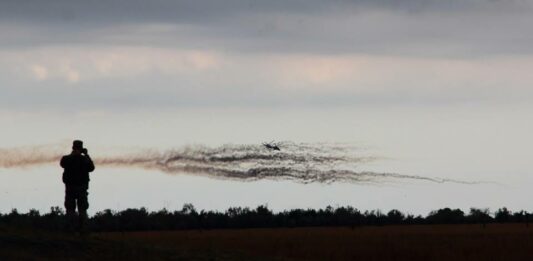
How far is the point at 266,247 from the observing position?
41.5 metres

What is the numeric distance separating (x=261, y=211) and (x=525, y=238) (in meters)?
30.6

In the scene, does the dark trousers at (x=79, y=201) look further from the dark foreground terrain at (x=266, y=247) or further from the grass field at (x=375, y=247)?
the grass field at (x=375, y=247)

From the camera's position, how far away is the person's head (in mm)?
31688

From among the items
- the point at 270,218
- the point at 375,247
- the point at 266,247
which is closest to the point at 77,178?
the point at 266,247

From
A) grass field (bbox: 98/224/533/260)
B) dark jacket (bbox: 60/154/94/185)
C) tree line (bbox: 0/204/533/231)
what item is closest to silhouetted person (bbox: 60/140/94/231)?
dark jacket (bbox: 60/154/94/185)

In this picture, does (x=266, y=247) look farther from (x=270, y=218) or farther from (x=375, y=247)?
(x=270, y=218)

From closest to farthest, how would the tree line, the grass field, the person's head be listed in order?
the person's head, the grass field, the tree line

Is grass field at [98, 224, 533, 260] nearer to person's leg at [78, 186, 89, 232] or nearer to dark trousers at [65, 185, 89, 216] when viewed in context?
person's leg at [78, 186, 89, 232]

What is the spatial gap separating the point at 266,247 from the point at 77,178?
1033 centimetres

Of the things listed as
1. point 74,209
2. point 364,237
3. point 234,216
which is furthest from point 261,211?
point 74,209

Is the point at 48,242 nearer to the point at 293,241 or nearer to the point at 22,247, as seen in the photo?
the point at 22,247

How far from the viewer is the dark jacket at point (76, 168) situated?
31.9 meters

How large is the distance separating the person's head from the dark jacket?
112 millimetres

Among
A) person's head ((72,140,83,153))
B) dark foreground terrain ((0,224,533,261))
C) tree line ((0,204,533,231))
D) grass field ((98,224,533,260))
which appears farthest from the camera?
tree line ((0,204,533,231))
